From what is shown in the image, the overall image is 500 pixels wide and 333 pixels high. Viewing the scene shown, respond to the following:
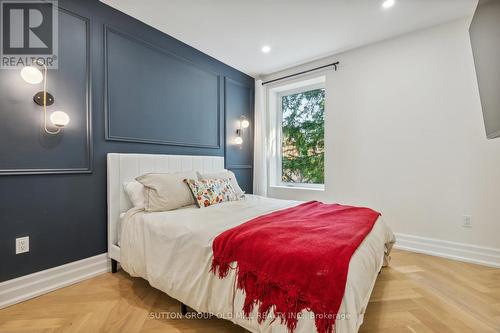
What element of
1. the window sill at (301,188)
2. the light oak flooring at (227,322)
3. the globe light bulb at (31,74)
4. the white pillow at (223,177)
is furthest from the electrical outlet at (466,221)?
the globe light bulb at (31,74)

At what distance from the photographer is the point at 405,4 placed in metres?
2.25

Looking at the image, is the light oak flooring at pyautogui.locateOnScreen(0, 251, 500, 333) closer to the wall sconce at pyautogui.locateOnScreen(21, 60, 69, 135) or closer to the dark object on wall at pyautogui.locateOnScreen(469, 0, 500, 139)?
the dark object on wall at pyautogui.locateOnScreen(469, 0, 500, 139)

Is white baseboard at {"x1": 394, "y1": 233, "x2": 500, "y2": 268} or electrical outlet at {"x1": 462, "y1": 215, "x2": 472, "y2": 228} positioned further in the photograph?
electrical outlet at {"x1": 462, "y1": 215, "x2": 472, "y2": 228}

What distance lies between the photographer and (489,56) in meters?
1.37

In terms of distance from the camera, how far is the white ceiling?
2244 mm

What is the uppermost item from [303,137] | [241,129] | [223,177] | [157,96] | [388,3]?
[388,3]

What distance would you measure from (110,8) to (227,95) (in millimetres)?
1745

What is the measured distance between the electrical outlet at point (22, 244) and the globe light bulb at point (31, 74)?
3.99 ft

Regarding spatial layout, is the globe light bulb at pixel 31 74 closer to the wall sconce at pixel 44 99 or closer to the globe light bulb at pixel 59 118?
the wall sconce at pixel 44 99

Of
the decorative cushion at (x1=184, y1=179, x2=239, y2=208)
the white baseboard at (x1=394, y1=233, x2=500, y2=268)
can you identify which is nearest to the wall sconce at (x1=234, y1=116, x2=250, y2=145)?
the decorative cushion at (x1=184, y1=179, x2=239, y2=208)

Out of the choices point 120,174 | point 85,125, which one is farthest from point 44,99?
point 120,174

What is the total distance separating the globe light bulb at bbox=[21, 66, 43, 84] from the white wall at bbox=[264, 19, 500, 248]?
320 cm

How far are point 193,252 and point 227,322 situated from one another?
1.70 ft

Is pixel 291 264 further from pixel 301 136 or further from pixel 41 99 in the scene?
pixel 301 136
